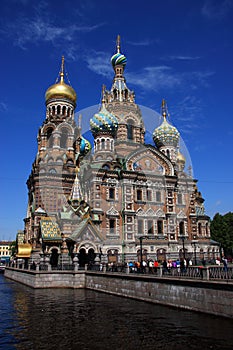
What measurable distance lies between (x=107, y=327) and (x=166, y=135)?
30125mm

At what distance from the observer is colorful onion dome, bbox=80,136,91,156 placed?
41.4 m

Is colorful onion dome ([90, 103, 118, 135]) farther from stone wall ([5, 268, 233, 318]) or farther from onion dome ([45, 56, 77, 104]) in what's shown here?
stone wall ([5, 268, 233, 318])

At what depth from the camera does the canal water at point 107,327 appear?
33.7 feet

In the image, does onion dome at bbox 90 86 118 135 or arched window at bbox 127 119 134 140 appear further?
arched window at bbox 127 119 134 140

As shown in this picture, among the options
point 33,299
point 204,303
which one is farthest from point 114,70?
point 204,303

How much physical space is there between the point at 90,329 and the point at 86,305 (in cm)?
503

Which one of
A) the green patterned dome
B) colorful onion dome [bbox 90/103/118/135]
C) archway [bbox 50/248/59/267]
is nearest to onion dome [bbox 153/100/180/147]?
the green patterned dome

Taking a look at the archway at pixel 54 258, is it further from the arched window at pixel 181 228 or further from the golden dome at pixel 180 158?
the golden dome at pixel 180 158

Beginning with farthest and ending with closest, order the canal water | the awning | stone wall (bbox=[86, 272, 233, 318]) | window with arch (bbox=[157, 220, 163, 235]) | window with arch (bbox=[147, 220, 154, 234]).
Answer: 1. window with arch (bbox=[157, 220, 163, 235])
2. window with arch (bbox=[147, 220, 154, 234])
3. the awning
4. stone wall (bbox=[86, 272, 233, 318])
5. the canal water

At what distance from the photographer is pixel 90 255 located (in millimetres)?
29062

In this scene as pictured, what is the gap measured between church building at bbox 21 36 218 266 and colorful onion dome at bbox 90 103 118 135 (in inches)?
4.5

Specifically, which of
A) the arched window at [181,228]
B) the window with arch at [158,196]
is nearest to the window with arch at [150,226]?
the window with arch at [158,196]

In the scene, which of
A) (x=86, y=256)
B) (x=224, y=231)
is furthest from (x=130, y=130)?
(x=224, y=231)

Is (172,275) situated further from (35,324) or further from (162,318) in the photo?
(35,324)
